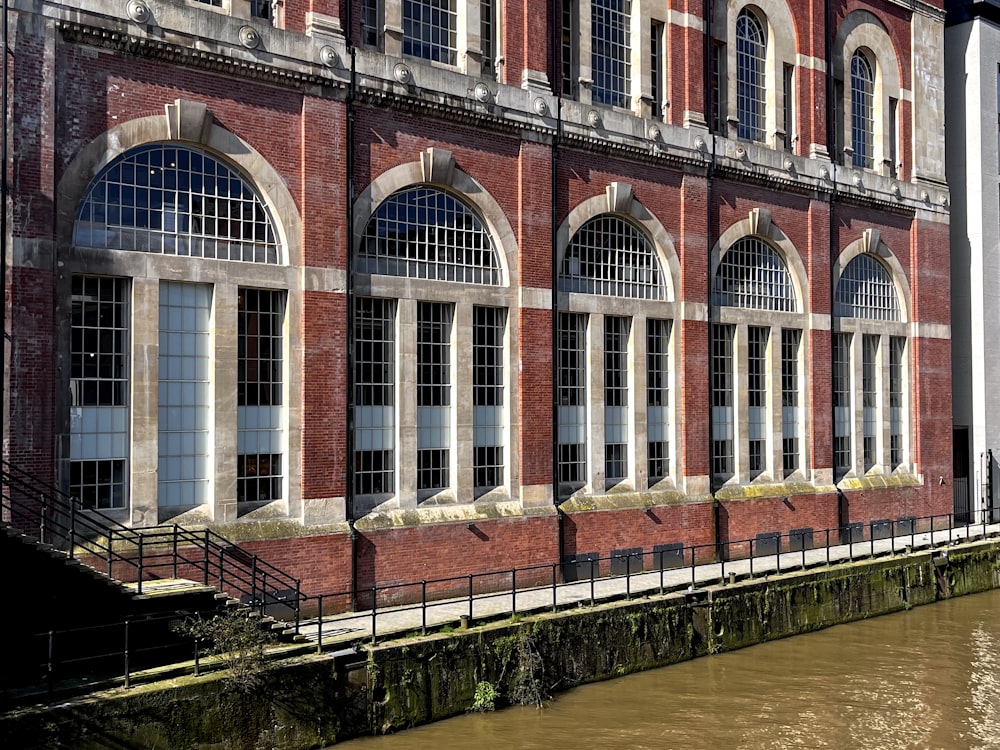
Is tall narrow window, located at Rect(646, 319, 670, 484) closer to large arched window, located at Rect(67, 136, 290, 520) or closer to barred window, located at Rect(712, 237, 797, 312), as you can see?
barred window, located at Rect(712, 237, 797, 312)

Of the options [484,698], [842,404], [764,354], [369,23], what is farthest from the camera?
[842,404]

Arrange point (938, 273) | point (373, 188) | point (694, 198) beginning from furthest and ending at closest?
point (938, 273) < point (694, 198) < point (373, 188)

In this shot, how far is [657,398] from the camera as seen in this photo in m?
29.0

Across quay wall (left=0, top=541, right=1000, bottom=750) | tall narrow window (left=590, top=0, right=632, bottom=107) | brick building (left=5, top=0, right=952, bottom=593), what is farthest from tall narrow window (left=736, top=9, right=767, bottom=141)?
quay wall (left=0, top=541, right=1000, bottom=750)

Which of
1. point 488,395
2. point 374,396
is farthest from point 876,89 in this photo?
point 374,396

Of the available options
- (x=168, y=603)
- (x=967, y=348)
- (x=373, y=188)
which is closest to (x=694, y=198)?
(x=373, y=188)

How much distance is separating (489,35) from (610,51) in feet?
14.1

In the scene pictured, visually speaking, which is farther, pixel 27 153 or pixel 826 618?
pixel 826 618

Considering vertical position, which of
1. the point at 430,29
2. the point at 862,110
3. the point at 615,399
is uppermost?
the point at 862,110

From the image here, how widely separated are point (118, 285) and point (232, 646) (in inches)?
287

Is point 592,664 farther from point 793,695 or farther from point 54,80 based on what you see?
point 54,80

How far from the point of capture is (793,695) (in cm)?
2023

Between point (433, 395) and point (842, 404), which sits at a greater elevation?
point (433, 395)

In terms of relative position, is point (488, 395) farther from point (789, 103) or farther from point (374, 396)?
point (789, 103)
